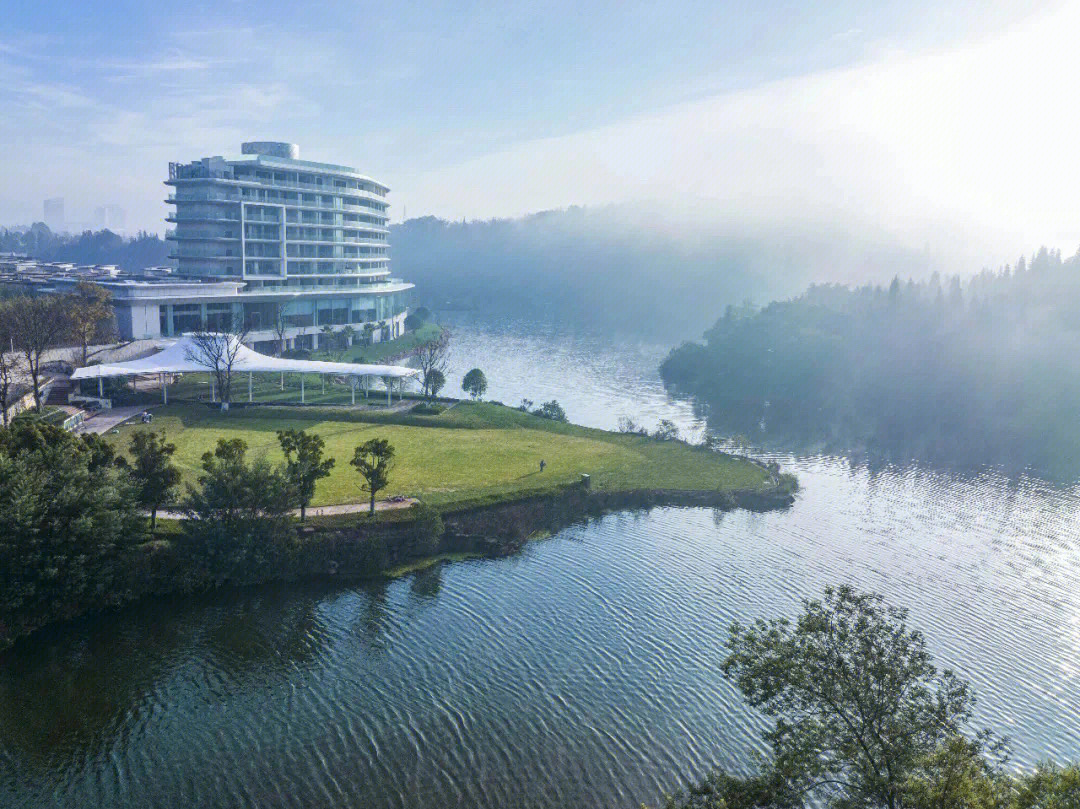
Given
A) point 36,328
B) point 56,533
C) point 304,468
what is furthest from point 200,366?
point 56,533

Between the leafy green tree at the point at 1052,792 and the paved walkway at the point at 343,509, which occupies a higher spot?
the leafy green tree at the point at 1052,792

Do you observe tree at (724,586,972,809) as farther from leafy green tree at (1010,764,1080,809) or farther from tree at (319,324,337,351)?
tree at (319,324,337,351)

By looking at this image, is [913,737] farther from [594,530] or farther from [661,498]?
[661,498]

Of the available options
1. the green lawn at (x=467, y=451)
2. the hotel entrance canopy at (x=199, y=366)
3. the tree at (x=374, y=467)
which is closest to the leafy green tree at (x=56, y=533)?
the tree at (x=374, y=467)

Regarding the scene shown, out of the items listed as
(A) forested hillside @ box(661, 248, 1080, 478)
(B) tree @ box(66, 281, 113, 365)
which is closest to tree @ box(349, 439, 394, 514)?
(B) tree @ box(66, 281, 113, 365)

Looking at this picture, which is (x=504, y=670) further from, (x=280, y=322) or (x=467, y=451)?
(x=280, y=322)

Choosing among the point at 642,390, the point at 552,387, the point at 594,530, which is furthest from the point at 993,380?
the point at 594,530

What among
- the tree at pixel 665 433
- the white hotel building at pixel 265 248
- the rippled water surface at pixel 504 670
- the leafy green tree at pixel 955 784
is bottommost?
the rippled water surface at pixel 504 670

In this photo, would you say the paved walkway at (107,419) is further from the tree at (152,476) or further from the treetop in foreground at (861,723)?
the treetop in foreground at (861,723)
